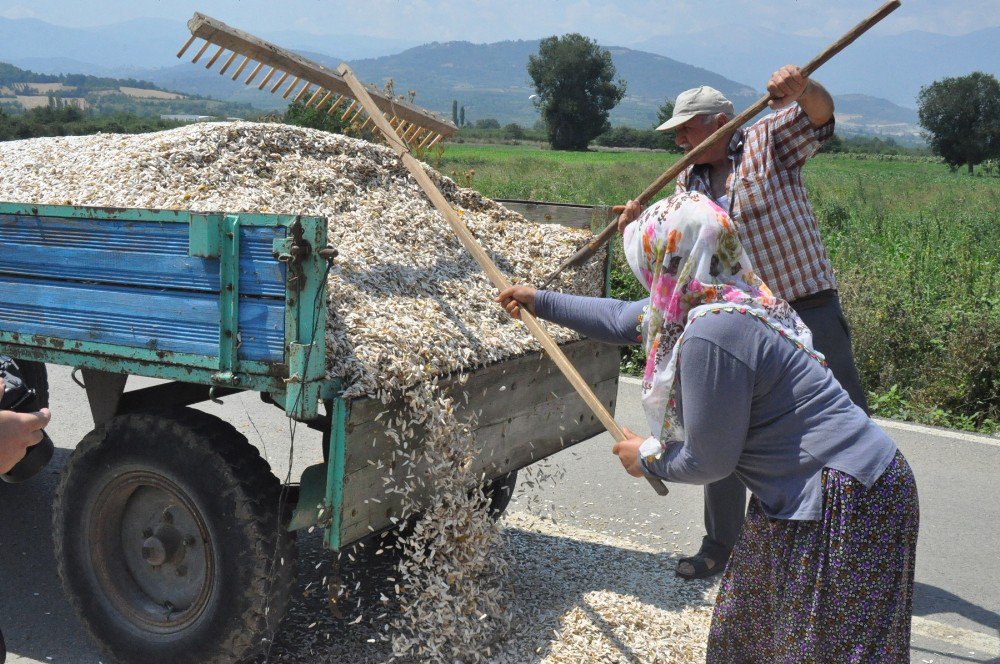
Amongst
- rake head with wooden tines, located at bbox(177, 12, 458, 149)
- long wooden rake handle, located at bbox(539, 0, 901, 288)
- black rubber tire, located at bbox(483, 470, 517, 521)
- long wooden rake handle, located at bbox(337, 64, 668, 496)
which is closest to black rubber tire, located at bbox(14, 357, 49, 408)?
rake head with wooden tines, located at bbox(177, 12, 458, 149)

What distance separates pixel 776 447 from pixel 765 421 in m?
0.07

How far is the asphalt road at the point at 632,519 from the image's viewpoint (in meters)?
3.67

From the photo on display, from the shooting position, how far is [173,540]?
312 cm

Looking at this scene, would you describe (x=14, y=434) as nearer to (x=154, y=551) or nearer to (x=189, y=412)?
→ (x=189, y=412)

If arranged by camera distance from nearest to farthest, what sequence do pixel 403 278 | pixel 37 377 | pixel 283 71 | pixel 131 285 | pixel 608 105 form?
pixel 131 285
pixel 403 278
pixel 283 71
pixel 37 377
pixel 608 105

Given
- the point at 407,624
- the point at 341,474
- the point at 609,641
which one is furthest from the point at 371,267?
the point at 609,641

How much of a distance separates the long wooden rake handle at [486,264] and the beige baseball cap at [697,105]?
0.90 meters

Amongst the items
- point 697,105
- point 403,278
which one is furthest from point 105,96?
point 697,105

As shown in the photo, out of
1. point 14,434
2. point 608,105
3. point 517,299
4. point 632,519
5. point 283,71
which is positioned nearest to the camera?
point 14,434

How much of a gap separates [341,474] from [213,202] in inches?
57.7

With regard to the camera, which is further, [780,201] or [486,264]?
[780,201]

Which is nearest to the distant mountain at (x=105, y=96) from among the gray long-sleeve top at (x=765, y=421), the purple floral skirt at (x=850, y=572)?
the gray long-sleeve top at (x=765, y=421)

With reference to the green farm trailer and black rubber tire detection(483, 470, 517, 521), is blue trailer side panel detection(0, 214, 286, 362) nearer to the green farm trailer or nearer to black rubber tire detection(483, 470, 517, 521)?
the green farm trailer

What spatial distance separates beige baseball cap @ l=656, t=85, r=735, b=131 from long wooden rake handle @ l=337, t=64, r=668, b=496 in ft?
2.95
